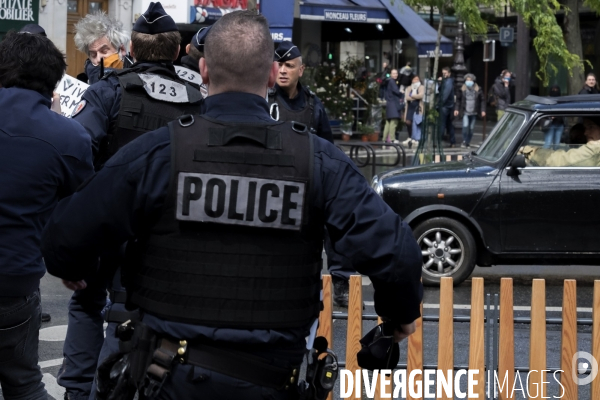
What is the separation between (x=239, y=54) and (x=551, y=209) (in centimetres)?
655

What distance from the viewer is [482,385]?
199 inches

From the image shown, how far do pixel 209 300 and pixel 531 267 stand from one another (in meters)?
8.16

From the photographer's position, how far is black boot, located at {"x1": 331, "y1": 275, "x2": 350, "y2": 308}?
7.66 m

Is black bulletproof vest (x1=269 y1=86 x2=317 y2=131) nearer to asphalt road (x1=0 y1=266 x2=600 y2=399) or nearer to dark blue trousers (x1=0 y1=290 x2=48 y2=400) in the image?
asphalt road (x1=0 y1=266 x2=600 y2=399)

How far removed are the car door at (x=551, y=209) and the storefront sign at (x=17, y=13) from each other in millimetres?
13360

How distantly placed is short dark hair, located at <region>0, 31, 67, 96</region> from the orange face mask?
1600 mm

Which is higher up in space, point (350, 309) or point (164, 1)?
point (164, 1)

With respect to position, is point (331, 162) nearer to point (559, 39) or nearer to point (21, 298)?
point (21, 298)

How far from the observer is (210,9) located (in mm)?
22734

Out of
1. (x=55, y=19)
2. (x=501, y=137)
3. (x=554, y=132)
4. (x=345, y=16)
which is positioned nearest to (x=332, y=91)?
(x=345, y=16)

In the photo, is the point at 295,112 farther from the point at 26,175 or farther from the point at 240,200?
the point at 240,200

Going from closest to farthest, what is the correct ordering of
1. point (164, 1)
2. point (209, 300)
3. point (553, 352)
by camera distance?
point (209, 300) < point (553, 352) < point (164, 1)

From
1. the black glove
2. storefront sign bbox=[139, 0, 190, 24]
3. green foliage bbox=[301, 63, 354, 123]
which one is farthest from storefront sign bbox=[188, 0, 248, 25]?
the black glove

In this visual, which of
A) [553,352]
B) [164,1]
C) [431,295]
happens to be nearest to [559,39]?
[164,1]
